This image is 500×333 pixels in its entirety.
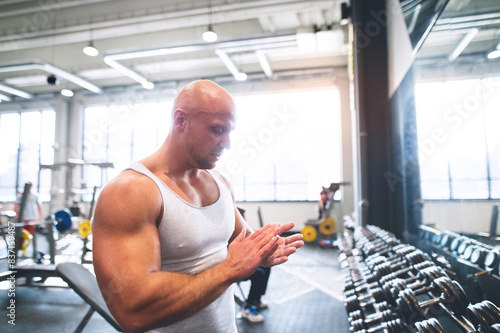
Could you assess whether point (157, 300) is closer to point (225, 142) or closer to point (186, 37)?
point (225, 142)

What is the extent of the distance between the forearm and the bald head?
502 millimetres

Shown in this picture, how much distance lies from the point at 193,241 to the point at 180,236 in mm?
46

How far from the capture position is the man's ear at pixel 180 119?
3.27ft

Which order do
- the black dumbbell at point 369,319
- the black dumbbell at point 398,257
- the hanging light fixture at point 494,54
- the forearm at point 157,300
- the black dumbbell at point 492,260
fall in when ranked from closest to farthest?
the forearm at point 157,300
the hanging light fixture at point 494,54
the black dumbbell at point 492,260
the black dumbbell at point 369,319
the black dumbbell at point 398,257

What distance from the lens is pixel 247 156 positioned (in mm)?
8086

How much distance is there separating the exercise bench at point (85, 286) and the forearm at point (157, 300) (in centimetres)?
92

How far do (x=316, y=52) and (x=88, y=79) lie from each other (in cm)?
590

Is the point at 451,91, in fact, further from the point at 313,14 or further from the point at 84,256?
the point at 84,256

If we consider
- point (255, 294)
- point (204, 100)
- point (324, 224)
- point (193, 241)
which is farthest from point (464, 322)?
point (324, 224)

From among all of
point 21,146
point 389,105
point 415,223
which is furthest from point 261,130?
point 21,146

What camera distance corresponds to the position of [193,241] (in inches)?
35.3

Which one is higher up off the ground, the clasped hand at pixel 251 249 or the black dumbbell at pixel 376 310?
the clasped hand at pixel 251 249

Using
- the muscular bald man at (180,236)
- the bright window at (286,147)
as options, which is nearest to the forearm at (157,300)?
the muscular bald man at (180,236)

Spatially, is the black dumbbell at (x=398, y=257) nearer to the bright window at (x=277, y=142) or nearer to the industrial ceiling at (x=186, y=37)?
the industrial ceiling at (x=186, y=37)
